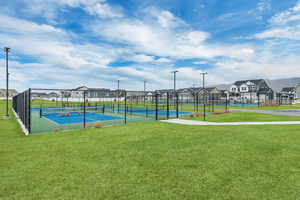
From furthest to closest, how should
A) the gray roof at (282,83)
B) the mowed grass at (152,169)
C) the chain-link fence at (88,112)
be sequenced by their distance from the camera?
the gray roof at (282,83) < the chain-link fence at (88,112) < the mowed grass at (152,169)

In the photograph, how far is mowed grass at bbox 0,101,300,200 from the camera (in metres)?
3.25

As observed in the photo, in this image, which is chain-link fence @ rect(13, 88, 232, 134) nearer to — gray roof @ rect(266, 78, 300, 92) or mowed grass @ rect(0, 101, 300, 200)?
mowed grass @ rect(0, 101, 300, 200)

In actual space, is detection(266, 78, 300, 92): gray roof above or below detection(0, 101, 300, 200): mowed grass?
above

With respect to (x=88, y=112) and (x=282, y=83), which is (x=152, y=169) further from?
(x=282, y=83)

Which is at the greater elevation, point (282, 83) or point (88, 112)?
point (282, 83)

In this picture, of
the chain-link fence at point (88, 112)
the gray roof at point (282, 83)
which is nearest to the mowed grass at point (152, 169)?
the chain-link fence at point (88, 112)

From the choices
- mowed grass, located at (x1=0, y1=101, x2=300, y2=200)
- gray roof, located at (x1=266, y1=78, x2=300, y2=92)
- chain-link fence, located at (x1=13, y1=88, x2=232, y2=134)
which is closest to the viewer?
mowed grass, located at (x1=0, y1=101, x2=300, y2=200)

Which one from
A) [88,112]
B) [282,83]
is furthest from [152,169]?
[282,83]

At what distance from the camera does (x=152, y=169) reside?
428cm

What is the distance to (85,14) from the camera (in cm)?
1355

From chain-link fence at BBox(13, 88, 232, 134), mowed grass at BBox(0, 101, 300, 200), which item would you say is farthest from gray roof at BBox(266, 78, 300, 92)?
mowed grass at BBox(0, 101, 300, 200)

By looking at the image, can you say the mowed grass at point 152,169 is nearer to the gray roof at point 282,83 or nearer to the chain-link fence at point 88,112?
the chain-link fence at point 88,112

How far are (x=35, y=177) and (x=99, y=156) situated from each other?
5.80 ft

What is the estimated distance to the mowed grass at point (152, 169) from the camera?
3.25 meters
